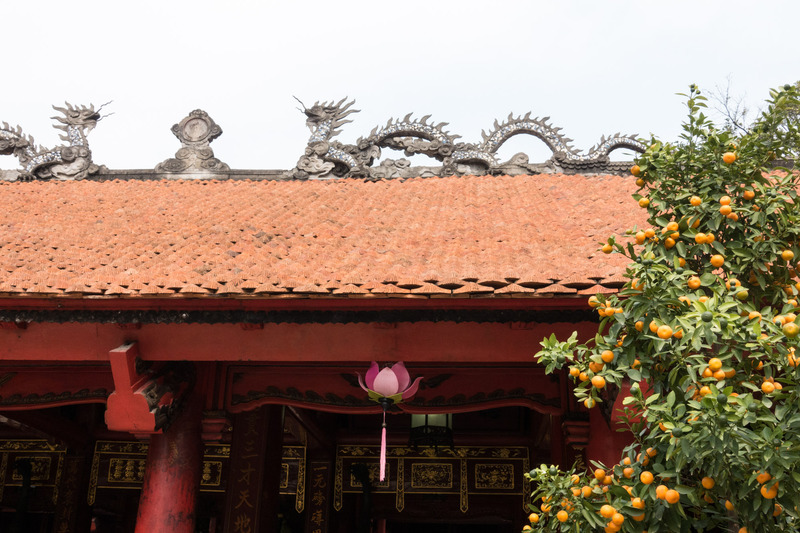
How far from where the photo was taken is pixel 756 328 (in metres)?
2.57

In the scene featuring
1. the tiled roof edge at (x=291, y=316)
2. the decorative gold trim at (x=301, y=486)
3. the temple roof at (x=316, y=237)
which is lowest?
the decorative gold trim at (x=301, y=486)

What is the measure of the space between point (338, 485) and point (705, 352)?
644 cm

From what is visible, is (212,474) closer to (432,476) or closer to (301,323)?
(432,476)

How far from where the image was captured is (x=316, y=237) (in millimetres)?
5605

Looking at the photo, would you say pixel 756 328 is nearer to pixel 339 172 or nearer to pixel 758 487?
pixel 758 487

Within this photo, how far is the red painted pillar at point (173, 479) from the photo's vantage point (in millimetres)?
4754

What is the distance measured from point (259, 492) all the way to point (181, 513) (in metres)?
1.69

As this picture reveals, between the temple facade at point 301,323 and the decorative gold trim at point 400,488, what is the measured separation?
0.08 ft

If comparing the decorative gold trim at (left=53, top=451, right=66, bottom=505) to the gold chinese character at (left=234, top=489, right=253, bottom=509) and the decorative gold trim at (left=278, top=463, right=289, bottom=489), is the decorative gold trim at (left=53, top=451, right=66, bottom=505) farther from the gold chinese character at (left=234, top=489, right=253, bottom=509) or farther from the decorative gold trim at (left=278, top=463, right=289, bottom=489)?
the gold chinese character at (left=234, top=489, right=253, bottom=509)

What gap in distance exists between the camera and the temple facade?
14.1 feet

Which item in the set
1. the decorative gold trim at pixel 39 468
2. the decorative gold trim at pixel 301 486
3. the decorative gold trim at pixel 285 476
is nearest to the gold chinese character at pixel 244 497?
the decorative gold trim at pixel 301 486

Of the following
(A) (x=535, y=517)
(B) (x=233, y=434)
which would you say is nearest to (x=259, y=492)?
(B) (x=233, y=434)

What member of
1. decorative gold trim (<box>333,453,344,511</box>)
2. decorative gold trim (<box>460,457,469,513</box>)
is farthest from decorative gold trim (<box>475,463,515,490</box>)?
decorative gold trim (<box>333,453,344,511</box>)

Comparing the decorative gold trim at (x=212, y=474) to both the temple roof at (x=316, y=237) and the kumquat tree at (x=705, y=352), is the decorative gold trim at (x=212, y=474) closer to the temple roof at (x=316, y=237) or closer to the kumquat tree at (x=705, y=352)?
the temple roof at (x=316, y=237)
